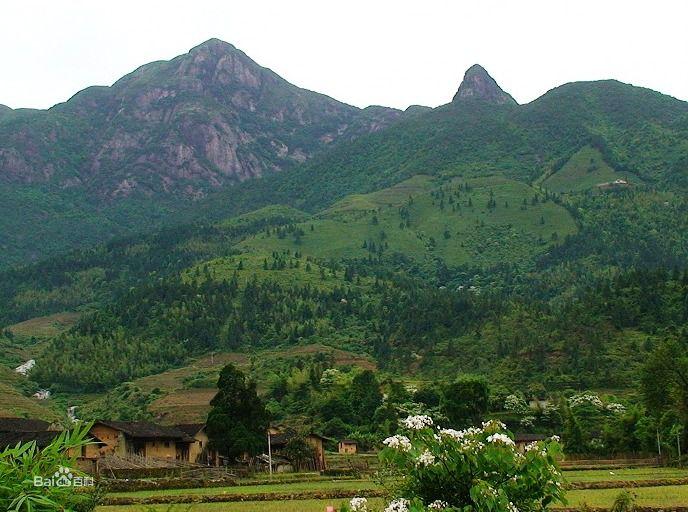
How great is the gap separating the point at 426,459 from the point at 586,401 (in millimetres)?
99337

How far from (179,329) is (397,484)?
573 feet

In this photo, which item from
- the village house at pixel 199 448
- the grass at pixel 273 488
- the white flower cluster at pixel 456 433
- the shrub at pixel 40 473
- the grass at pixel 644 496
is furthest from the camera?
the village house at pixel 199 448

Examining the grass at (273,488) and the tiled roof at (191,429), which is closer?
the grass at (273,488)

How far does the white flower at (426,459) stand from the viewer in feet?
38.7

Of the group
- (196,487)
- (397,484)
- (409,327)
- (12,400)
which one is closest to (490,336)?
(409,327)

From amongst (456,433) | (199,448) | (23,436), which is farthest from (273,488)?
(456,433)

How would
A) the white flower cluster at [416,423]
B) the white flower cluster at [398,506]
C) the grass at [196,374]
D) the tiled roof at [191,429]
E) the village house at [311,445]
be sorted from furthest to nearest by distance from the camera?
the grass at [196,374] → the tiled roof at [191,429] → the village house at [311,445] → the white flower cluster at [416,423] → the white flower cluster at [398,506]

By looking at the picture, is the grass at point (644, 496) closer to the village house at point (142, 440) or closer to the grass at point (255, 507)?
the grass at point (255, 507)

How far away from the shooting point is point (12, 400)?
115 m

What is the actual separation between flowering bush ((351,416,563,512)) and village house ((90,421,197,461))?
5678 cm

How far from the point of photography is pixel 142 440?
70.7m

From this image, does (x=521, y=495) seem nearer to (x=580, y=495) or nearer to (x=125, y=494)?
(x=580, y=495)

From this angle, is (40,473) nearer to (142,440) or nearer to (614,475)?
(614,475)

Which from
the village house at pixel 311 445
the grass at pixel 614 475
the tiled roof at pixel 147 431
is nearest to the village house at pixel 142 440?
the tiled roof at pixel 147 431
